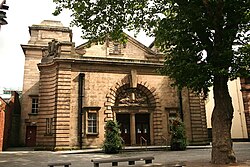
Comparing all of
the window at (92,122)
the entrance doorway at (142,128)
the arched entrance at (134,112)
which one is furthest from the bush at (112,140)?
the entrance doorway at (142,128)

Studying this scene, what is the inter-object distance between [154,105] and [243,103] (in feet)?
43.1

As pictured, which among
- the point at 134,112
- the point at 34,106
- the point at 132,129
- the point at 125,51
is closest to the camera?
the point at 132,129

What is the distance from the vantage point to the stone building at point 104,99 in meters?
22.7

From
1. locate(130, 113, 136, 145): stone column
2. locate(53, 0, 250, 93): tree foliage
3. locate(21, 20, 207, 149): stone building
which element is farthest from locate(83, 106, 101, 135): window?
locate(53, 0, 250, 93): tree foliage

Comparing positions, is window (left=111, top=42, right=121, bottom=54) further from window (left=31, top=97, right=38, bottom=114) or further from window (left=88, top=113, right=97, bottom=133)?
window (left=31, top=97, right=38, bottom=114)

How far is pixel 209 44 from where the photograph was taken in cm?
1222

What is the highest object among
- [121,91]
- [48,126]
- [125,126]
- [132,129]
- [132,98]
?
[121,91]

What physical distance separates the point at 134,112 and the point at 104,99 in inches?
128

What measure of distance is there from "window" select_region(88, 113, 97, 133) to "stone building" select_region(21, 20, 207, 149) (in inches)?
1.8

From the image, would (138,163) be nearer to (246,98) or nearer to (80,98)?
(80,98)

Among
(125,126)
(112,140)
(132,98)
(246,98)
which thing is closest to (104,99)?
(132,98)

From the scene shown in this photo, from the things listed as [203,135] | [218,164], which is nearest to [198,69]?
[218,164]

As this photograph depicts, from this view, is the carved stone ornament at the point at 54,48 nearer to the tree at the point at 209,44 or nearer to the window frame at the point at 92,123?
the window frame at the point at 92,123

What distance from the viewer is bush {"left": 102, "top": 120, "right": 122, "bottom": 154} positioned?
64.0 ft
